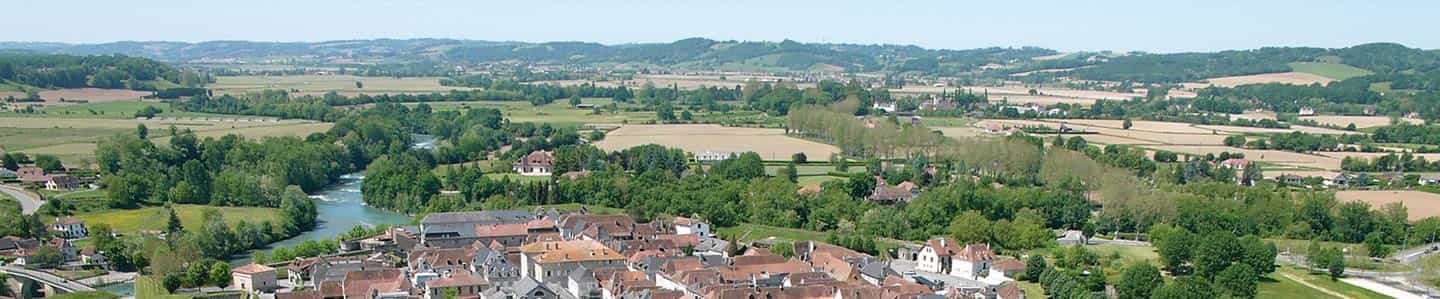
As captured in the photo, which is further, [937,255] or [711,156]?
[711,156]

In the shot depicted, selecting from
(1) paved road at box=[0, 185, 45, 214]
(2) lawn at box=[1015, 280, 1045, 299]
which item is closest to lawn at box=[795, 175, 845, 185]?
(2) lawn at box=[1015, 280, 1045, 299]

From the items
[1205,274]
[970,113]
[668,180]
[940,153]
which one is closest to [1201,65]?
[970,113]

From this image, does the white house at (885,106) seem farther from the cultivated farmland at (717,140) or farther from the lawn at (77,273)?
the lawn at (77,273)

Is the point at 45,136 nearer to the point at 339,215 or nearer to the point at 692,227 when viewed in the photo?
the point at 339,215

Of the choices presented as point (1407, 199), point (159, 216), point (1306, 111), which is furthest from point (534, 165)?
point (1306, 111)

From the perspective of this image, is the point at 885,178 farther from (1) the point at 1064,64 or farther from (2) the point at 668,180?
(1) the point at 1064,64

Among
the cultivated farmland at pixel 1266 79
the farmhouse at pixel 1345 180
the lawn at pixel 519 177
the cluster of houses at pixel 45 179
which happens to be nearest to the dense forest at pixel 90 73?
the cluster of houses at pixel 45 179
